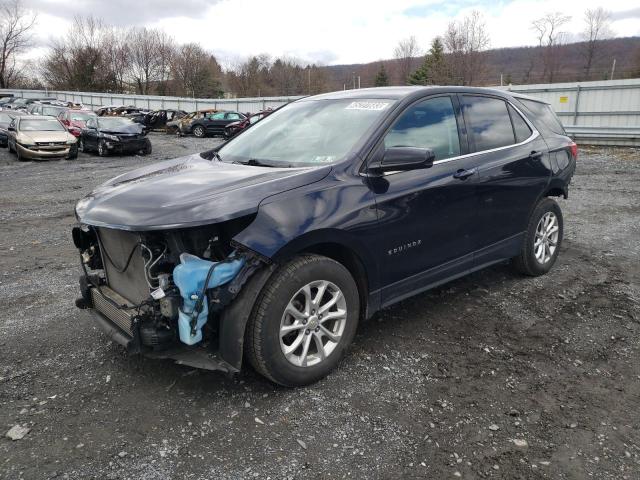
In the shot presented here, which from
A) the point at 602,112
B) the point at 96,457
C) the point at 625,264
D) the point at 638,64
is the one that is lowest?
the point at 96,457

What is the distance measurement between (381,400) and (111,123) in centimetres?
1887

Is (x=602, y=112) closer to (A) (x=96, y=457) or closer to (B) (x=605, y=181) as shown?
(B) (x=605, y=181)

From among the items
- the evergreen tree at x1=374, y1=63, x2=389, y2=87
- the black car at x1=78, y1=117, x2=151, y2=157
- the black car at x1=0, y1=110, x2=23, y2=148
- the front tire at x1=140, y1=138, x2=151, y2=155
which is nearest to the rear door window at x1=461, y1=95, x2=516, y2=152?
the black car at x1=78, y1=117, x2=151, y2=157

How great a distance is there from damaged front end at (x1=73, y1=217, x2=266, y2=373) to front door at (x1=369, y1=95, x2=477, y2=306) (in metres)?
1.02

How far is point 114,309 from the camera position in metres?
3.22

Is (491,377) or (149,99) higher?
(149,99)

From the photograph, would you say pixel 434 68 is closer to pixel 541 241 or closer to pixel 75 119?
pixel 75 119

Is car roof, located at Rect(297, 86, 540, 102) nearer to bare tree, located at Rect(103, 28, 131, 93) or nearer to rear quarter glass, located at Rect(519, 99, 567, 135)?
rear quarter glass, located at Rect(519, 99, 567, 135)

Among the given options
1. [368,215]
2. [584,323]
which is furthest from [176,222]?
[584,323]

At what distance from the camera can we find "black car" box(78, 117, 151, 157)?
18266 mm

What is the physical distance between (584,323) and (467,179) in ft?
5.00

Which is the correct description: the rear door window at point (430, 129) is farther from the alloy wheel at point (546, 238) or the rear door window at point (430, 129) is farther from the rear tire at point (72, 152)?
the rear tire at point (72, 152)

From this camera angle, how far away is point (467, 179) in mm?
3957

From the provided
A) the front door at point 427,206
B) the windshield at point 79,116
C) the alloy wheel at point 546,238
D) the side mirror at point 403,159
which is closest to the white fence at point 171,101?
the windshield at point 79,116
